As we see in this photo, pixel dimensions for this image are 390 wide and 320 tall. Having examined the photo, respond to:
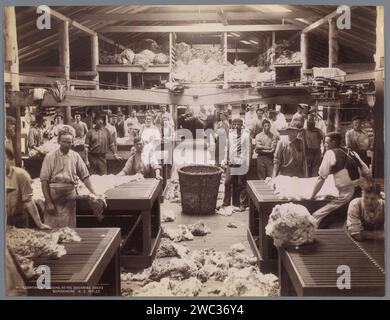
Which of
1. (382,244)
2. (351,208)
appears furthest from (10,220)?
(382,244)

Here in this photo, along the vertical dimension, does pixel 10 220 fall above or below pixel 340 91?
below

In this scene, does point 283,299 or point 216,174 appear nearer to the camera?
point 283,299

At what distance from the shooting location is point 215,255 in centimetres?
404

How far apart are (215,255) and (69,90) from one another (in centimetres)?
197

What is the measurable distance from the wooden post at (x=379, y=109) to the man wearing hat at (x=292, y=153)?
61cm

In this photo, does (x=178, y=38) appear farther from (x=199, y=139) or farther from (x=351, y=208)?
(x=351, y=208)

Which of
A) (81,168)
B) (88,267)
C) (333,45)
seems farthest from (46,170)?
(333,45)

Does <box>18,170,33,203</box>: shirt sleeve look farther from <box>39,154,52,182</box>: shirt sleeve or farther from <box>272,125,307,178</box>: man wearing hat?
<box>272,125,307,178</box>: man wearing hat

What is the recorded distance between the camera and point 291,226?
372 centimetres

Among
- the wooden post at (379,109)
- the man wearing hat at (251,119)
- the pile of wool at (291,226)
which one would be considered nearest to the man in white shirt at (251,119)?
the man wearing hat at (251,119)

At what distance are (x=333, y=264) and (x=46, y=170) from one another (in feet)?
8.35

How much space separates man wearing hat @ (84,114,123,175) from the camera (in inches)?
161

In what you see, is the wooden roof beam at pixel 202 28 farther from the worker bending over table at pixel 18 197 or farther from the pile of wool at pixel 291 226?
the pile of wool at pixel 291 226

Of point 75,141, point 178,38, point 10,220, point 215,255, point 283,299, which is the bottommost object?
point 283,299
